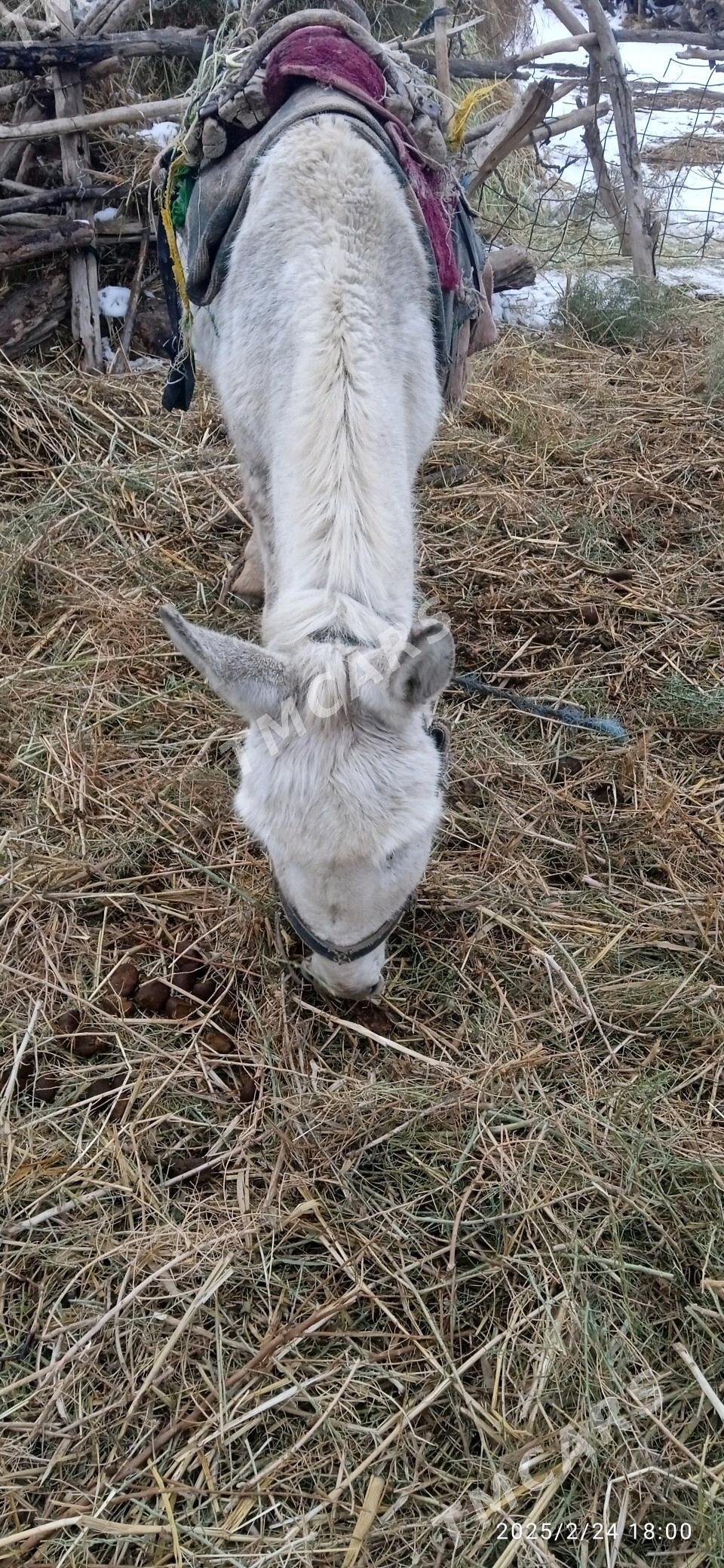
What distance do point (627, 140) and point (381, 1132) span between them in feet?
23.1

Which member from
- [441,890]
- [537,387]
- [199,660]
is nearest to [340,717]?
[199,660]

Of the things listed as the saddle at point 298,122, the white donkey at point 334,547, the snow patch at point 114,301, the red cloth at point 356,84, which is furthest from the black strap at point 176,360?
the snow patch at point 114,301

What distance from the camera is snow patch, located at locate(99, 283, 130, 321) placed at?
596cm

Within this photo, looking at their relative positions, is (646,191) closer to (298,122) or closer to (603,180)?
(603,180)

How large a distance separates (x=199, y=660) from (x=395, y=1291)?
1504 millimetres

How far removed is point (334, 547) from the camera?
6.29ft

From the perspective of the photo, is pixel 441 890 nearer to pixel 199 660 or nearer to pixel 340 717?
pixel 340 717

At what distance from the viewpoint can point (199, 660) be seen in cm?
168

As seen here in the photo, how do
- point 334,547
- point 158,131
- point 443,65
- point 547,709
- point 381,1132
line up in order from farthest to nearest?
point 158,131
point 443,65
point 547,709
point 381,1132
point 334,547

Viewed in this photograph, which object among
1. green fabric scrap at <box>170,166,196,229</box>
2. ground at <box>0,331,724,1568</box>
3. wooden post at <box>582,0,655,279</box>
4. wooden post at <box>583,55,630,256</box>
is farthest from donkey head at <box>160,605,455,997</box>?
wooden post at <box>583,55,630,256</box>

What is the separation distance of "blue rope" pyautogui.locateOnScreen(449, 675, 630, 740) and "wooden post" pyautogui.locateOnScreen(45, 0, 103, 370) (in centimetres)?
357

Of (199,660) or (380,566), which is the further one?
(380,566)

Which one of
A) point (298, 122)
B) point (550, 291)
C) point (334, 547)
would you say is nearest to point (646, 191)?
point (550, 291)

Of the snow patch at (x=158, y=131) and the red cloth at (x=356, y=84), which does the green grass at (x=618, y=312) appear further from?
the red cloth at (x=356, y=84)
